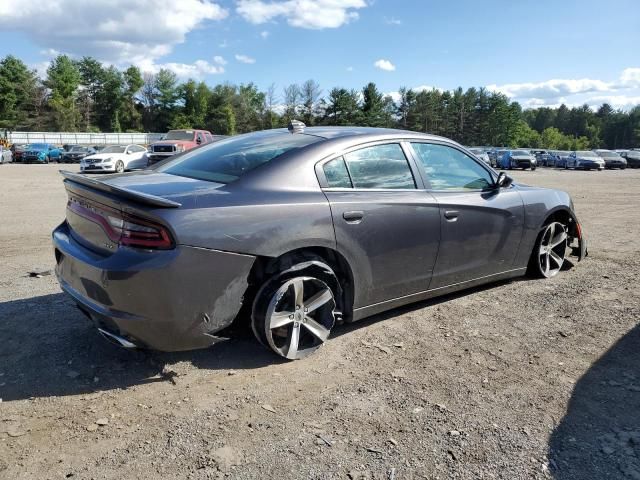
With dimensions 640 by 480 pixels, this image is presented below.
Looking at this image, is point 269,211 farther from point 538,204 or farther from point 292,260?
point 538,204

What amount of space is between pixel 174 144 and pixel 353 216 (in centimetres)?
2268

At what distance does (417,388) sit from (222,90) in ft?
344

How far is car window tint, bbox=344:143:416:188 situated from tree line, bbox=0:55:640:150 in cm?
7682

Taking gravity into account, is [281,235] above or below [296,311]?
above

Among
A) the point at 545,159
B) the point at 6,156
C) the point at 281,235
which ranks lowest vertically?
the point at 6,156

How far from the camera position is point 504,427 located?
2816 mm

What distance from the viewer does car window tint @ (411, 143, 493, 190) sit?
4344 mm

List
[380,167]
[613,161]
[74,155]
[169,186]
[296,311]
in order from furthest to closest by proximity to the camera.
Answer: [613,161]
[74,155]
[380,167]
[296,311]
[169,186]

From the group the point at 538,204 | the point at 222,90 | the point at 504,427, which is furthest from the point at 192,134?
the point at 222,90

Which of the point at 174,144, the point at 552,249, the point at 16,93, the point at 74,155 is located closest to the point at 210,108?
the point at 16,93

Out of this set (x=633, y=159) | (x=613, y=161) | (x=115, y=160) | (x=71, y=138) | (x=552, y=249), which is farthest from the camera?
(x=71, y=138)

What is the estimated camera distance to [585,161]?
1631 inches

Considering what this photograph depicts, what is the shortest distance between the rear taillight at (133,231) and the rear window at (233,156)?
0.70 metres

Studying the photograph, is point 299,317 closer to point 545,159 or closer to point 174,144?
point 174,144
